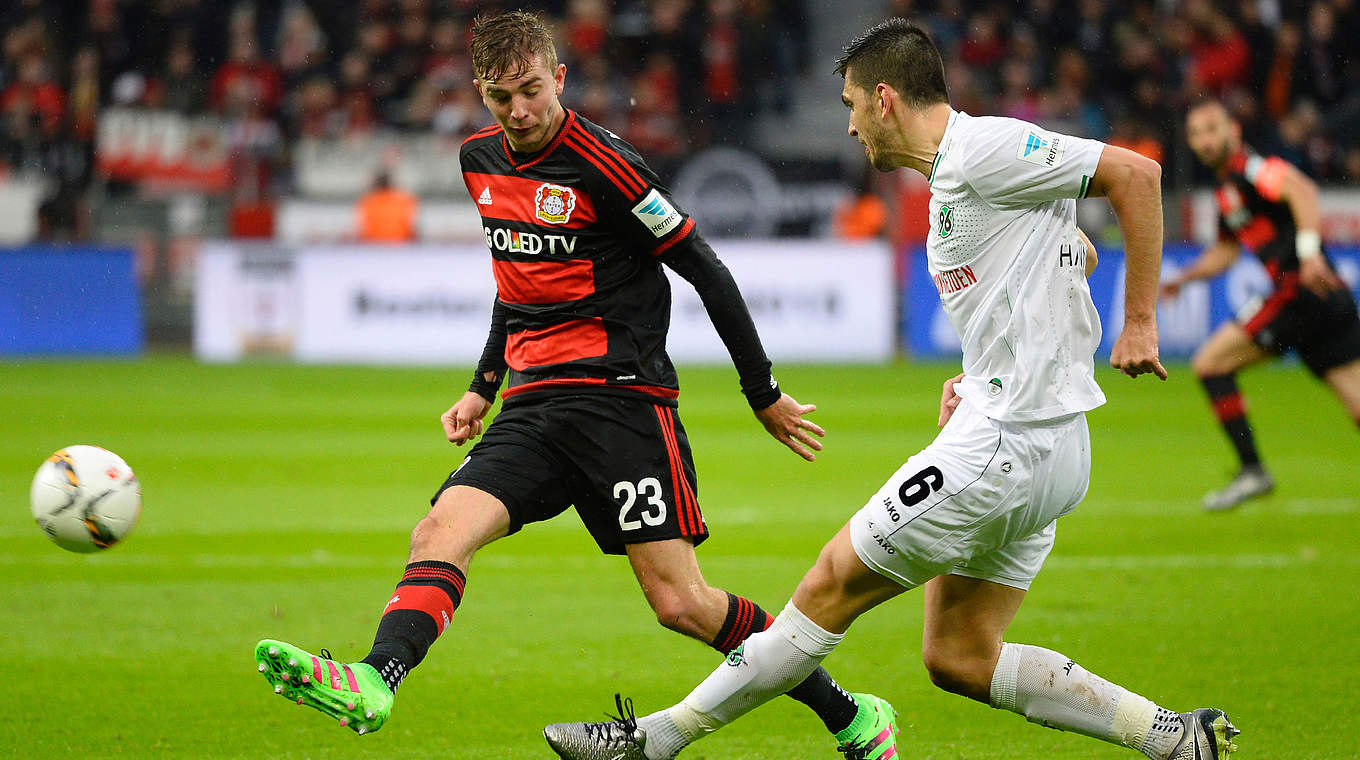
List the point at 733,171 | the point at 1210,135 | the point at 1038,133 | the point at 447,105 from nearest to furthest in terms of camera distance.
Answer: the point at 1038,133 → the point at 1210,135 → the point at 733,171 → the point at 447,105

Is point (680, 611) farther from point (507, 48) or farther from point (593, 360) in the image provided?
point (507, 48)

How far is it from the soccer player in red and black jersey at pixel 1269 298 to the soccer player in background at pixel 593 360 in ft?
16.3

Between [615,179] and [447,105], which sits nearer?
[615,179]

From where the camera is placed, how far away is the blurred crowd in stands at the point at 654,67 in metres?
20.2

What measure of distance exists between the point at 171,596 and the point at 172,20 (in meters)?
17.3

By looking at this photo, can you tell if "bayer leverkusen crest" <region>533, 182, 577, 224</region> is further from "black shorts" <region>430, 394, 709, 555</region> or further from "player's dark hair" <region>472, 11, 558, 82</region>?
"black shorts" <region>430, 394, 709, 555</region>

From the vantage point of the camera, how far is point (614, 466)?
4.30 metres

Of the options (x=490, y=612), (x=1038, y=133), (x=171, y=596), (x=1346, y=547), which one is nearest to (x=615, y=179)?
(x=1038, y=133)

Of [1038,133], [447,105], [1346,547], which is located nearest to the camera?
[1038,133]

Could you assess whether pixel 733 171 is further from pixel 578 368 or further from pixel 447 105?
pixel 578 368

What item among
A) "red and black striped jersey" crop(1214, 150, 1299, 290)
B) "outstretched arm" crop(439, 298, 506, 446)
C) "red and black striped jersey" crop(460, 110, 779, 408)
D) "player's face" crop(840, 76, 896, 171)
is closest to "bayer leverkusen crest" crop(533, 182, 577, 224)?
"red and black striped jersey" crop(460, 110, 779, 408)

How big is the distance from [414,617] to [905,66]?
1840 millimetres

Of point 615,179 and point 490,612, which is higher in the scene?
point 615,179

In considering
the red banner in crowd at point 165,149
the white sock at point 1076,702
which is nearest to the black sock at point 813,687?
the white sock at point 1076,702
